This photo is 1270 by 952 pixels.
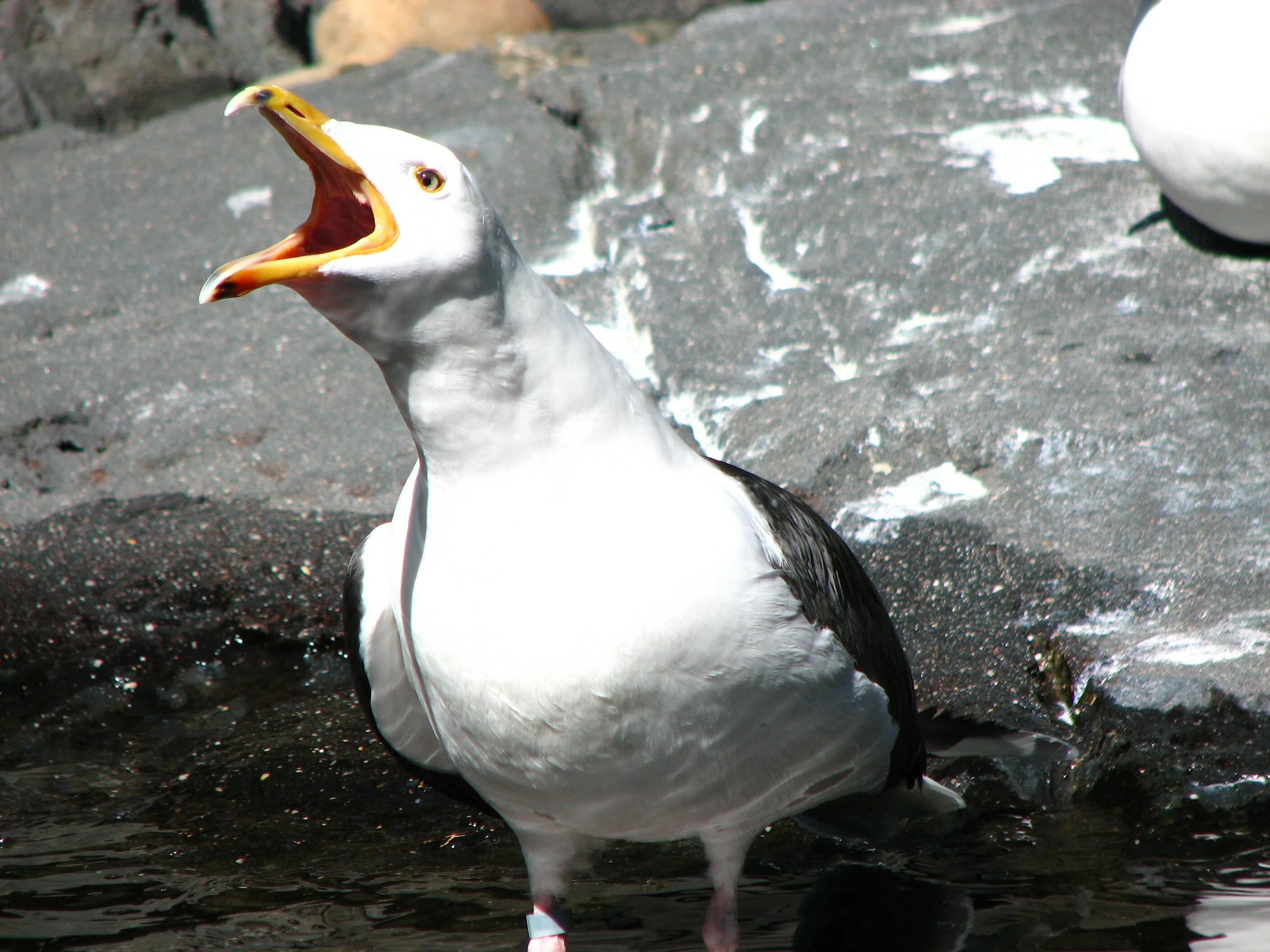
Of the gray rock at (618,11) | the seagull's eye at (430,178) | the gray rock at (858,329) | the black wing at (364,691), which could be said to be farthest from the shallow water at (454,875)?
the gray rock at (618,11)

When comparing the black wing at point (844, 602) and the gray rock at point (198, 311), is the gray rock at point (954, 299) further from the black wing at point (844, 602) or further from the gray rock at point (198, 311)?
the black wing at point (844, 602)

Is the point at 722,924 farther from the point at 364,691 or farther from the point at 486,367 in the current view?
the point at 486,367

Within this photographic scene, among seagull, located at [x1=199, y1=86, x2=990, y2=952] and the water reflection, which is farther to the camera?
the water reflection

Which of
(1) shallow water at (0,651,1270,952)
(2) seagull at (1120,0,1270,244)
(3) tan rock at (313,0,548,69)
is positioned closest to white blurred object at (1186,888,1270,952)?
(1) shallow water at (0,651,1270,952)

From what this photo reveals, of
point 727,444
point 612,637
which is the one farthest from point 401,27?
point 612,637

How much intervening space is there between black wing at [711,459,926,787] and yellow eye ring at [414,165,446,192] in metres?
0.99

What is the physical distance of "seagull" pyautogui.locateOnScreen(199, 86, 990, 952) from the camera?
2178 mm

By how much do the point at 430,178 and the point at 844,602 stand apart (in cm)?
131

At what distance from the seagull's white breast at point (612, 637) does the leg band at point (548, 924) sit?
17.7 inches

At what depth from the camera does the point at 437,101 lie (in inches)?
263

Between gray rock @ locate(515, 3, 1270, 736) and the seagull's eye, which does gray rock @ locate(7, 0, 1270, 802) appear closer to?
gray rock @ locate(515, 3, 1270, 736)

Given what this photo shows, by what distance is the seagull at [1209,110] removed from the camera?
461 cm

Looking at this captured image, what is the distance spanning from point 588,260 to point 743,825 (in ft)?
11.5

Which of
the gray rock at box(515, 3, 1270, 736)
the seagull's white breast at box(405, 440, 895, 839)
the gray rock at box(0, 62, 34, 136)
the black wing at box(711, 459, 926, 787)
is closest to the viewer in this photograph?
the seagull's white breast at box(405, 440, 895, 839)
